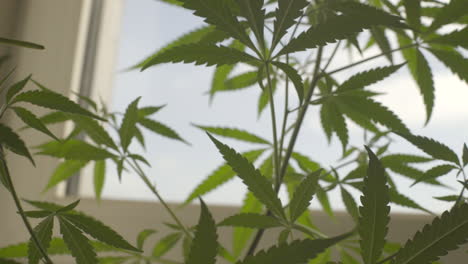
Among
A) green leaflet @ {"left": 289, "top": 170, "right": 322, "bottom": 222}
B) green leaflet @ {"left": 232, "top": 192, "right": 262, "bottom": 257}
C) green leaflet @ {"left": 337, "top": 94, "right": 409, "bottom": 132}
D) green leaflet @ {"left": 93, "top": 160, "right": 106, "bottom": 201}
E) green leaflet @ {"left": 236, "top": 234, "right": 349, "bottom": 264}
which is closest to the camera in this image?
green leaflet @ {"left": 236, "top": 234, "right": 349, "bottom": 264}

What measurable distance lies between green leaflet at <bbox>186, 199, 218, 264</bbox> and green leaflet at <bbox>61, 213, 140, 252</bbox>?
2.9 inches

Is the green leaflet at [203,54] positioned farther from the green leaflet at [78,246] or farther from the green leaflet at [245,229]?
the green leaflet at [245,229]

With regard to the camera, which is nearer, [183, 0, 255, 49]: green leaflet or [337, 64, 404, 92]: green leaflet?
[183, 0, 255, 49]: green leaflet

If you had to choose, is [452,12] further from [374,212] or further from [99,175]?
[99,175]

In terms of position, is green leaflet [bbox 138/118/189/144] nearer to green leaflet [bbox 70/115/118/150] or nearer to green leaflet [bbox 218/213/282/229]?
green leaflet [bbox 70/115/118/150]

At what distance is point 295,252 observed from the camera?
0.17 m

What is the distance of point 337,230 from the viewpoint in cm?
80

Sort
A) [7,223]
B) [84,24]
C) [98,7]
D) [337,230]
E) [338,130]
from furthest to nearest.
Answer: [98,7] < [84,24] < [7,223] < [337,230] < [338,130]

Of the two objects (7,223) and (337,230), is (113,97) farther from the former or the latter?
(337,230)

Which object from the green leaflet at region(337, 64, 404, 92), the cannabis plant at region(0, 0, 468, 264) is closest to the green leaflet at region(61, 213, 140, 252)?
the cannabis plant at region(0, 0, 468, 264)

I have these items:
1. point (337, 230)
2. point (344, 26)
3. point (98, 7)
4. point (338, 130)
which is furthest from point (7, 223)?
point (344, 26)

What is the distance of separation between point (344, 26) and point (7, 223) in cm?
114

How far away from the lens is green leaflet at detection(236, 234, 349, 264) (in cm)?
17

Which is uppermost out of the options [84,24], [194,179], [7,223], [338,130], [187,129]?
[84,24]
